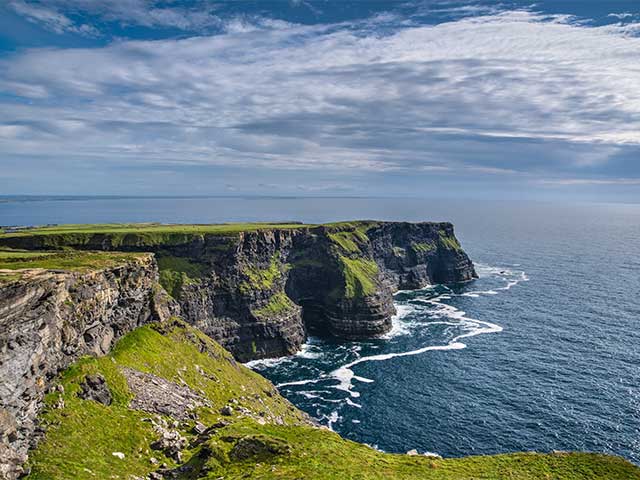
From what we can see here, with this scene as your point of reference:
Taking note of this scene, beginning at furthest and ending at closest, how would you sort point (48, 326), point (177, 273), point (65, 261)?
1. point (177, 273)
2. point (65, 261)
3. point (48, 326)

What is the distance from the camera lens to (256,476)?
129 feet

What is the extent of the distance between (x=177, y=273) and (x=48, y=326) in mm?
86665

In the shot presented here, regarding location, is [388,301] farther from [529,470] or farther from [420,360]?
[529,470]

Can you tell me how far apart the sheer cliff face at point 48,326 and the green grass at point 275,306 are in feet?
199

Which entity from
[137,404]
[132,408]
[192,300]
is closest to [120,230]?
[192,300]

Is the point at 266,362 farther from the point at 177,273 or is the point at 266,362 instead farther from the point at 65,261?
the point at 65,261

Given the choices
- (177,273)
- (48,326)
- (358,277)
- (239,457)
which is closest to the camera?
(239,457)

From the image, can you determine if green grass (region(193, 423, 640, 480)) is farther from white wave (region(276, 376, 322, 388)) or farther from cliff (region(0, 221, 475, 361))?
cliff (region(0, 221, 475, 361))

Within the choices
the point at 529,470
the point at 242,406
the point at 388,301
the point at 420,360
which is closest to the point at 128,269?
the point at 242,406

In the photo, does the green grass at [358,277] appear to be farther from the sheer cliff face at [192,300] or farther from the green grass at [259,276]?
the green grass at [259,276]

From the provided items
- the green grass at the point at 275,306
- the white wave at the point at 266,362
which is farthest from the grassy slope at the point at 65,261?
the green grass at the point at 275,306

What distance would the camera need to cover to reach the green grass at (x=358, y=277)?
159125mm

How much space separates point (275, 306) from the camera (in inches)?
5645

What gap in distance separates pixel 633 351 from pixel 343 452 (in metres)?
109
